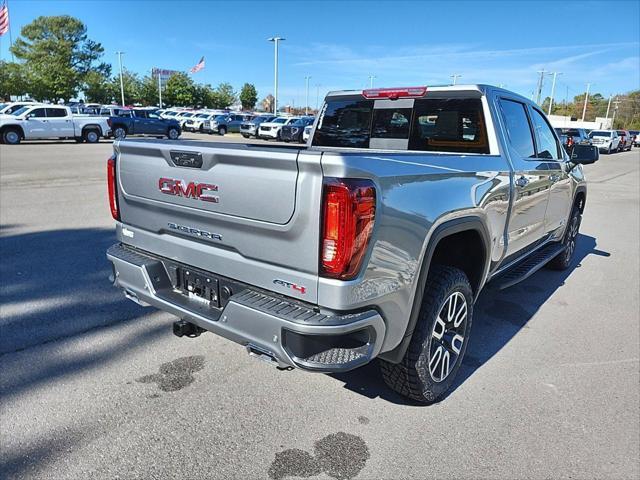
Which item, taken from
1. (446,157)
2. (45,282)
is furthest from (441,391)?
(45,282)

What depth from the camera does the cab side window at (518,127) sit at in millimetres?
3869

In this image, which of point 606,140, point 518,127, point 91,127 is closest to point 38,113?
point 91,127

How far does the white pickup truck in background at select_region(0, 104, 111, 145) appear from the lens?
2097 cm

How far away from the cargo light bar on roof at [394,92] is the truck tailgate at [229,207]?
6.29 ft

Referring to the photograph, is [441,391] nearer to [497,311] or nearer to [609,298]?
[497,311]

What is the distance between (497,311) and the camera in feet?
15.2

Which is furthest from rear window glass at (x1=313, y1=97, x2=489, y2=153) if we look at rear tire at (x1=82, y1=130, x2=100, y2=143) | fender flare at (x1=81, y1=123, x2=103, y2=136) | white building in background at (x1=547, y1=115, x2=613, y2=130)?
white building in background at (x1=547, y1=115, x2=613, y2=130)

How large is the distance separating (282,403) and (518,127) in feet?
9.79

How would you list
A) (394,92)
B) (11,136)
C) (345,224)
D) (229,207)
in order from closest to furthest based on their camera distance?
(345,224) → (229,207) → (394,92) → (11,136)

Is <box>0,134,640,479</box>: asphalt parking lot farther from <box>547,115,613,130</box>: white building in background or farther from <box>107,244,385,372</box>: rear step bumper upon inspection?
<box>547,115,613,130</box>: white building in background

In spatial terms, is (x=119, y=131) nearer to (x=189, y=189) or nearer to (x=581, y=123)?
(x=189, y=189)

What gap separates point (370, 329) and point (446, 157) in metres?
1.16

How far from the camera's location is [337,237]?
2104 mm

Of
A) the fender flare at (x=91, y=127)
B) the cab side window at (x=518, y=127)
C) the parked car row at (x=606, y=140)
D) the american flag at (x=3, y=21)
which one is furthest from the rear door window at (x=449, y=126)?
the american flag at (x=3, y=21)
